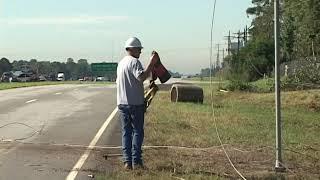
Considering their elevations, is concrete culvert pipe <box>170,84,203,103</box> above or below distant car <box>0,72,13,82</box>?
above

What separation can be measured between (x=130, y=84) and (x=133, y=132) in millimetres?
743

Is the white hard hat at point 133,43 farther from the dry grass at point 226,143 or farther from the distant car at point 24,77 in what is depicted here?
the distant car at point 24,77

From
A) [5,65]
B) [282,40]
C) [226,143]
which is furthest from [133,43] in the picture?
[5,65]

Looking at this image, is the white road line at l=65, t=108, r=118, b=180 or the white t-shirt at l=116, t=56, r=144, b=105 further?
the white t-shirt at l=116, t=56, r=144, b=105

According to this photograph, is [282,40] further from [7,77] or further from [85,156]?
[85,156]

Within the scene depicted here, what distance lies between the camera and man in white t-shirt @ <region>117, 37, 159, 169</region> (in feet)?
31.5

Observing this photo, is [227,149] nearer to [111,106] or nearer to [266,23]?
[111,106]

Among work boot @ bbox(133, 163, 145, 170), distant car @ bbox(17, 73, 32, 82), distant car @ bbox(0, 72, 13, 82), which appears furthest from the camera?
distant car @ bbox(0, 72, 13, 82)

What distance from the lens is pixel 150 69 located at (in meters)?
9.48

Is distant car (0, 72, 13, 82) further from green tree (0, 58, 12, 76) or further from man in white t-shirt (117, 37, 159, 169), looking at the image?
man in white t-shirt (117, 37, 159, 169)

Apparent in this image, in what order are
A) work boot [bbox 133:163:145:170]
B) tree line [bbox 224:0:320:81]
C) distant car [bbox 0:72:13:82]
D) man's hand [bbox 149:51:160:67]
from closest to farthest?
man's hand [bbox 149:51:160:67]
work boot [bbox 133:163:145:170]
tree line [bbox 224:0:320:81]
distant car [bbox 0:72:13:82]

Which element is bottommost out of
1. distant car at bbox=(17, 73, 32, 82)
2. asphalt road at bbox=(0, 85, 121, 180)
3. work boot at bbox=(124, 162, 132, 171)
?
distant car at bbox=(17, 73, 32, 82)

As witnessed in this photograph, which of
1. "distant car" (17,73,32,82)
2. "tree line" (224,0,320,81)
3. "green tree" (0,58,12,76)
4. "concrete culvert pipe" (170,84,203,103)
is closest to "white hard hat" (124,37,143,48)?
"tree line" (224,0,320,81)

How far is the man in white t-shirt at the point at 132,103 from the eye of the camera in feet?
31.5
